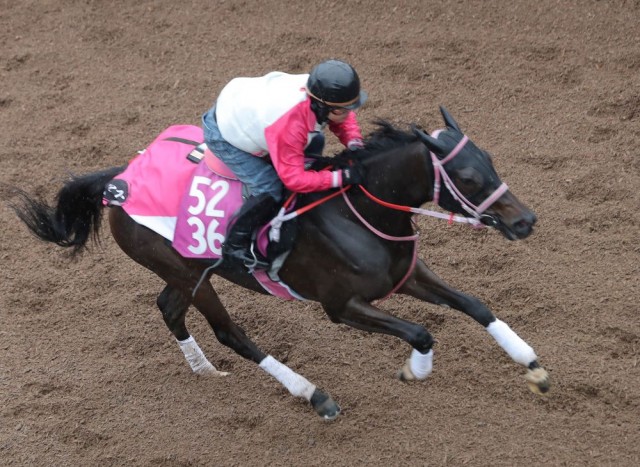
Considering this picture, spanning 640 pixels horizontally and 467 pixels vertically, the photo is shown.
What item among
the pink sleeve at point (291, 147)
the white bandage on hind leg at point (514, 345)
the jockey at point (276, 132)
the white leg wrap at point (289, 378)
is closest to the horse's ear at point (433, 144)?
the jockey at point (276, 132)

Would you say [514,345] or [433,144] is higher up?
[433,144]

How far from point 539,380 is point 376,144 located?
1.53 meters

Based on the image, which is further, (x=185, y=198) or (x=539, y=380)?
(x=185, y=198)

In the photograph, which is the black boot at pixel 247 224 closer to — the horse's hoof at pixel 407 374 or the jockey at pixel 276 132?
the jockey at pixel 276 132

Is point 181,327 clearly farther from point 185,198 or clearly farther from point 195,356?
point 185,198

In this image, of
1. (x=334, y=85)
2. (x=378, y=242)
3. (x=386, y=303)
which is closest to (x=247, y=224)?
(x=378, y=242)

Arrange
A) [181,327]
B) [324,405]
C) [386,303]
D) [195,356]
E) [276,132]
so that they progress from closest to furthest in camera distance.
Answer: [276,132] < [324,405] < [181,327] < [195,356] < [386,303]

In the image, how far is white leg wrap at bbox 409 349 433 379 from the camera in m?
5.01

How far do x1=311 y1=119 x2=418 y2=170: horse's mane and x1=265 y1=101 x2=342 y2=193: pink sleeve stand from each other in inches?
11.1

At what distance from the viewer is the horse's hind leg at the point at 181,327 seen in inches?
233

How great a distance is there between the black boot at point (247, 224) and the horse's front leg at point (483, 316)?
34.8 inches

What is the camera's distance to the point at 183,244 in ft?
17.7

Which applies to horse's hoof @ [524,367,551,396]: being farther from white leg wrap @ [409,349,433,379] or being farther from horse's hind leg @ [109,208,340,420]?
horse's hind leg @ [109,208,340,420]

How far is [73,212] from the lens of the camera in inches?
230
